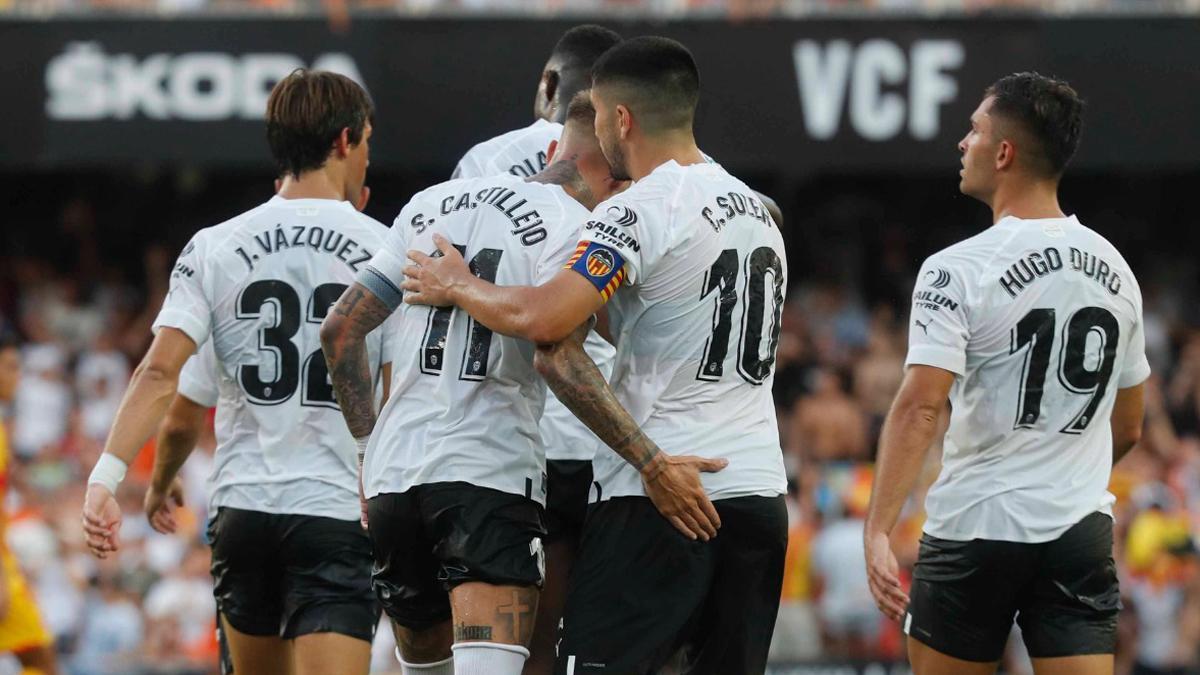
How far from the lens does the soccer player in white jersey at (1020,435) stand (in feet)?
19.1

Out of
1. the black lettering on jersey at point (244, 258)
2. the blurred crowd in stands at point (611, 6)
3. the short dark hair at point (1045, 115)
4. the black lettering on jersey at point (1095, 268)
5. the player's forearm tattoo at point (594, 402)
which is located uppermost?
the blurred crowd in stands at point (611, 6)

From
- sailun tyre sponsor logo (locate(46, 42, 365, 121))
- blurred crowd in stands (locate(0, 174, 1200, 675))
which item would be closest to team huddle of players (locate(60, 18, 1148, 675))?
blurred crowd in stands (locate(0, 174, 1200, 675))

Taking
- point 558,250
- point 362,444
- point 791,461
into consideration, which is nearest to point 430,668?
point 362,444

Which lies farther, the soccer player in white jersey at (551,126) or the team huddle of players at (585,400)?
the soccer player in white jersey at (551,126)

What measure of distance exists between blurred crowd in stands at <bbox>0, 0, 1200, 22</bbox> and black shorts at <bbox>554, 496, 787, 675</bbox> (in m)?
10.0

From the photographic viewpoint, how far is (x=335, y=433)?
6.41 metres

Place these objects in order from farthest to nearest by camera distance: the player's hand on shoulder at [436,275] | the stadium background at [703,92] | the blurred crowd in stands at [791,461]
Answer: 1. the stadium background at [703,92]
2. the blurred crowd in stands at [791,461]
3. the player's hand on shoulder at [436,275]

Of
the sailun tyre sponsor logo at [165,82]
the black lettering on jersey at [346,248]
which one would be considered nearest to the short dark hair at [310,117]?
the black lettering on jersey at [346,248]

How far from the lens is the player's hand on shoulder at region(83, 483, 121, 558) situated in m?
6.17

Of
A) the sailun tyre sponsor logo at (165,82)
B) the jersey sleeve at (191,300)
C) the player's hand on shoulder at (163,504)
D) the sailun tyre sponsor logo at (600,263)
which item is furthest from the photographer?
the sailun tyre sponsor logo at (165,82)

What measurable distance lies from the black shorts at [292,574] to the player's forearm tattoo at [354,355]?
0.63m

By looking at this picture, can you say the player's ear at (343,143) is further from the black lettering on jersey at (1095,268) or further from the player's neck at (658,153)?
the black lettering on jersey at (1095,268)

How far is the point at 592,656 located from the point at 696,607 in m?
0.35

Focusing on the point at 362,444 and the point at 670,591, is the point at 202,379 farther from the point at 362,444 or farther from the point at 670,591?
the point at 670,591
